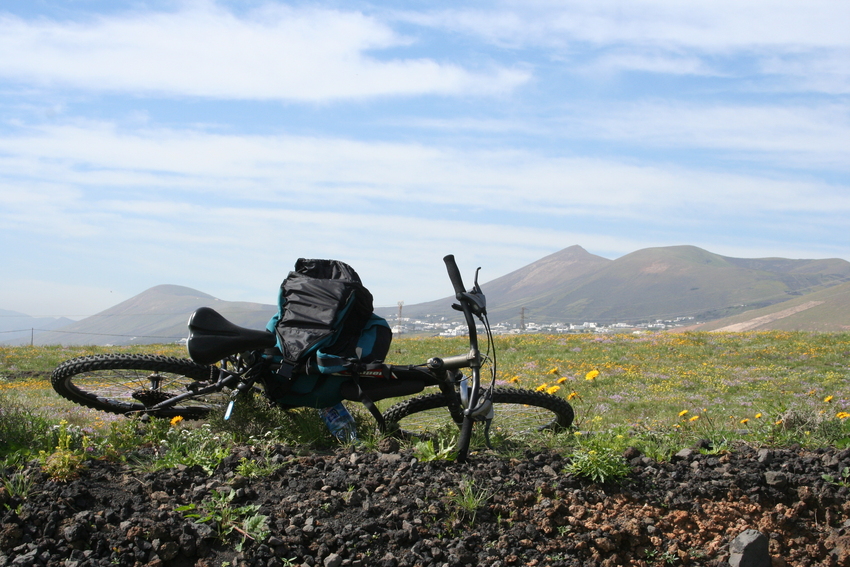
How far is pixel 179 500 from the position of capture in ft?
12.8

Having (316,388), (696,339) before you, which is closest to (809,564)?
(316,388)

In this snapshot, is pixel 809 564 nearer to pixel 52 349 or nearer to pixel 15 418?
pixel 15 418

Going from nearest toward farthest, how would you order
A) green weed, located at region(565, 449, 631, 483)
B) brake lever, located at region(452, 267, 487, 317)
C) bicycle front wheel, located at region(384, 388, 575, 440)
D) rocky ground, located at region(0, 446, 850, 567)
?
rocky ground, located at region(0, 446, 850, 567) → green weed, located at region(565, 449, 631, 483) → brake lever, located at region(452, 267, 487, 317) → bicycle front wheel, located at region(384, 388, 575, 440)

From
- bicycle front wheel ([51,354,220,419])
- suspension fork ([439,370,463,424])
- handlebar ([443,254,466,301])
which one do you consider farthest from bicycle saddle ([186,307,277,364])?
handlebar ([443,254,466,301])

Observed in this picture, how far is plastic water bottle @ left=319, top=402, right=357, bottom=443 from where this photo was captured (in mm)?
5355

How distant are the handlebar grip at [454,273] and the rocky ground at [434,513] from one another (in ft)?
3.92

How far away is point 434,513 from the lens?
151 inches

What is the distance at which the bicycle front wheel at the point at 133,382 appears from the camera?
18.9 feet

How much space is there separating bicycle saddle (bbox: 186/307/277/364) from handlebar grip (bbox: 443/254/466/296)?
1692 millimetres

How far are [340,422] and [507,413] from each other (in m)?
1.49

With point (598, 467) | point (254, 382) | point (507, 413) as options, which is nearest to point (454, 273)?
point (598, 467)

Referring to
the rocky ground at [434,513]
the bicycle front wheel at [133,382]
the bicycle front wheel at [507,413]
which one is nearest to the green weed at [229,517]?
the rocky ground at [434,513]

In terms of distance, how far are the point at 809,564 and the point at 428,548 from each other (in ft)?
7.52

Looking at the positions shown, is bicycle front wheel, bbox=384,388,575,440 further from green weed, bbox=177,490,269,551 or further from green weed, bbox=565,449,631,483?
green weed, bbox=177,490,269,551
